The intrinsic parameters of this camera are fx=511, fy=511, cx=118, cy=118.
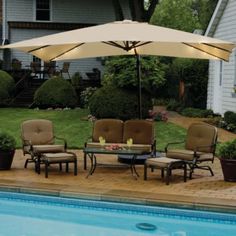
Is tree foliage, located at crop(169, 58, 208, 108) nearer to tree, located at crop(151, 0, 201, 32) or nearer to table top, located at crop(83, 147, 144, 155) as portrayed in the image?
table top, located at crop(83, 147, 144, 155)

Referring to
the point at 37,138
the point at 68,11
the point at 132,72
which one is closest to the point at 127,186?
the point at 37,138

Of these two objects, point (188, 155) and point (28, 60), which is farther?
point (28, 60)

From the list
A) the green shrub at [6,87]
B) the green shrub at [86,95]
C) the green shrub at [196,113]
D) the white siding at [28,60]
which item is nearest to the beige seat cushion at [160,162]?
the green shrub at [196,113]

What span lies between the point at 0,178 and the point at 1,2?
24.4m

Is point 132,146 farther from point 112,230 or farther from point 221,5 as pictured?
point 221,5

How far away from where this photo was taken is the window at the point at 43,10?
103 feet

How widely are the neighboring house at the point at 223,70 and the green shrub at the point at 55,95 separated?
21.2ft

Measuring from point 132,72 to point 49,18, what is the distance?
14.8 meters

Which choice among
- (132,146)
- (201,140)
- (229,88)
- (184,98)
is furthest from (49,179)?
(184,98)

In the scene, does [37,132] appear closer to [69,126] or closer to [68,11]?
[69,126]

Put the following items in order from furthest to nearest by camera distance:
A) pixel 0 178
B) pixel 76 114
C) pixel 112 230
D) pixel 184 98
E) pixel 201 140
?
pixel 184 98, pixel 76 114, pixel 201 140, pixel 0 178, pixel 112 230

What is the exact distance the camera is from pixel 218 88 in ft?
70.0

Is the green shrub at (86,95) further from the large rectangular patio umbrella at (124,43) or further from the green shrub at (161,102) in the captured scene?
the large rectangular patio umbrella at (124,43)

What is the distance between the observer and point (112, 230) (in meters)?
7.86
